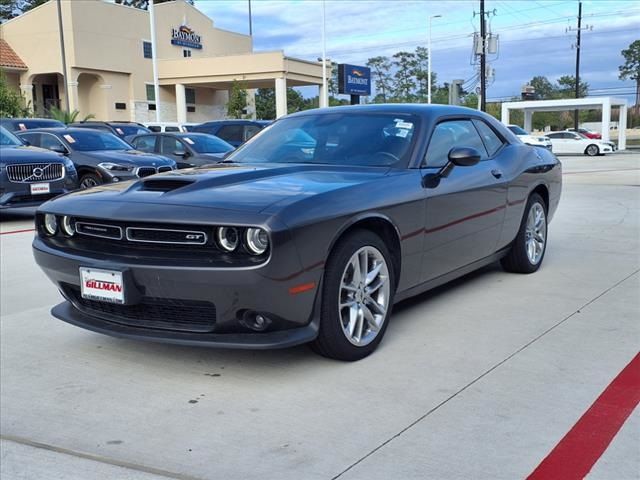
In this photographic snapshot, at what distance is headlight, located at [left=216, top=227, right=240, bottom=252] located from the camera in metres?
3.37

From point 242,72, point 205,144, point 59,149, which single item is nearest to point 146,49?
point 242,72

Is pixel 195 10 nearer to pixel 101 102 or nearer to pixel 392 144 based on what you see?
pixel 101 102

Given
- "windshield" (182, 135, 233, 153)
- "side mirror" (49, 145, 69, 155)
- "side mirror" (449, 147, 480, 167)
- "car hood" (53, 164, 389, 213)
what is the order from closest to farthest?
"car hood" (53, 164, 389, 213)
"side mirror" (449, 147, 480, 167)
"side mirror" (49, 145, 69, 155)
"windshield" (182, 135, 233, 153)

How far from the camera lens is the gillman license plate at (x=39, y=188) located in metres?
9.73

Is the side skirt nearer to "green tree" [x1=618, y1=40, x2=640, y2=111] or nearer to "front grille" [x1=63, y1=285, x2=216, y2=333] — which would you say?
"front grille" [x1=63, y1=285, x2=216, y2=333]

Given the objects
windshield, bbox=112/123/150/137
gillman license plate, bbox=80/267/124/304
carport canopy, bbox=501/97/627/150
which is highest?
carport canopy, bbox=501/97/627/150

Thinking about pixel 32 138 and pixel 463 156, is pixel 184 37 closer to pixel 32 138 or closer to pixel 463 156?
pixel 32 138

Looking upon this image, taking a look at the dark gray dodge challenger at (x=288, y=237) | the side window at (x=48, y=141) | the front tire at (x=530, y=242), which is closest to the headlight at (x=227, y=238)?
the dark gray dodge challenger at (x=288, y=237)

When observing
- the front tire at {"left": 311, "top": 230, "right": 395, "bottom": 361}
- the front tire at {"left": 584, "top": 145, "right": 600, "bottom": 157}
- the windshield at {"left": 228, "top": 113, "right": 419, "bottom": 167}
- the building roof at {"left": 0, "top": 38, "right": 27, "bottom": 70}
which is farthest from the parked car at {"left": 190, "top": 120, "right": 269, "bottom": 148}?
the front tire at {"left": 584, "top": 145, "right": 600, "bottom": 157}

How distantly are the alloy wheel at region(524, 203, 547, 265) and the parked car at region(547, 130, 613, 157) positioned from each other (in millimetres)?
30078

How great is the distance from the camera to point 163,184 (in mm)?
3984

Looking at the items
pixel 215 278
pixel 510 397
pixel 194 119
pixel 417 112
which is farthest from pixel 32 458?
pixel 194 119

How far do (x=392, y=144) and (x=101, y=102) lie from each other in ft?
115

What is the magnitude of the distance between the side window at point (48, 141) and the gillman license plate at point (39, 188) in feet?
8.70
